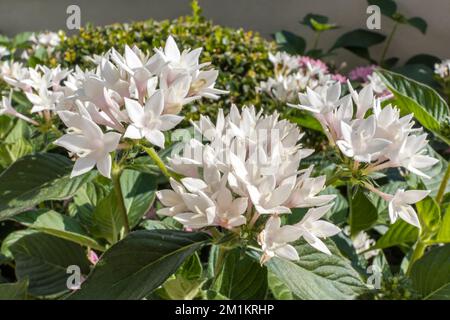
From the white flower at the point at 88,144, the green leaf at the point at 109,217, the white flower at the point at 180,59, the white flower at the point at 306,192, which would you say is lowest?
the green leaf at the point at 109,217

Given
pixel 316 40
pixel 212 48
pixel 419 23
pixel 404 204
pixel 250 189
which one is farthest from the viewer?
pixel 316 40

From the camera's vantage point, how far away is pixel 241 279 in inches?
33.6

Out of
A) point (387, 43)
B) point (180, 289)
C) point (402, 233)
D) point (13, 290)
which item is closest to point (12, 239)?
point (13, 290)

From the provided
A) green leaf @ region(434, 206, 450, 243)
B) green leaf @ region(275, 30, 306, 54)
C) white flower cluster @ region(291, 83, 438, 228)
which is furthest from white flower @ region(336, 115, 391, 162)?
green leaf @ region(275, 30, 306, 54)

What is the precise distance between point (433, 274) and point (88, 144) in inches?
23.1

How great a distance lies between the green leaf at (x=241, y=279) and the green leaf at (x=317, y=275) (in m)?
0.15

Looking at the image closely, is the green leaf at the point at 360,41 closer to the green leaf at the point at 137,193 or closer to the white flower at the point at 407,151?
the green leaf at the point at 137,193

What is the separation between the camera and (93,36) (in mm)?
2219

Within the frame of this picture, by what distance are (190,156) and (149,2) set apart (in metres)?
3.15

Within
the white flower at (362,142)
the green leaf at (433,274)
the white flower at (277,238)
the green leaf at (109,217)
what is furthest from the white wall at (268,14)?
the white flower at (277,238)

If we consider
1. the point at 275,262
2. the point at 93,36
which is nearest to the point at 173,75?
the point at 275,262

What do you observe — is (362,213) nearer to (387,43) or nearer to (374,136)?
(374,136)

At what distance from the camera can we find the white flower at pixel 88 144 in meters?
0.63
